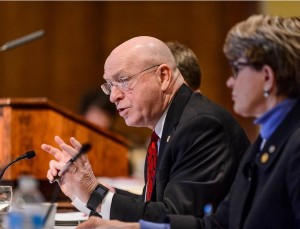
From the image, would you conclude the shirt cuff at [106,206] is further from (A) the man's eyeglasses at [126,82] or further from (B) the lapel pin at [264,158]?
(B) the lapel pin at [264,158]

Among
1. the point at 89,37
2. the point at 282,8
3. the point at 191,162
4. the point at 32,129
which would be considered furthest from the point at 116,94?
the point at 89,37

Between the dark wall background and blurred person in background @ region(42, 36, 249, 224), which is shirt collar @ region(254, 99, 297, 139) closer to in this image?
blurred person in background @ region(42, 36, 249, 224)

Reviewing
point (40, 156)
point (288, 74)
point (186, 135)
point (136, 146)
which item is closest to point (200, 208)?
point (186, 135)

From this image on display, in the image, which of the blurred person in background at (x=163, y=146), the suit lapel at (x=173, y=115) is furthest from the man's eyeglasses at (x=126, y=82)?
the suit lapel at (x=173, y=115)

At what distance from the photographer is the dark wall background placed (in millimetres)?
8062

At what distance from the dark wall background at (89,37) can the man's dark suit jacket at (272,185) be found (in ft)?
18.1

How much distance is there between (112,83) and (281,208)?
1.24m

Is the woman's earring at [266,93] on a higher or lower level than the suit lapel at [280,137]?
higher

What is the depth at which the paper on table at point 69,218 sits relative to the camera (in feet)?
10.5

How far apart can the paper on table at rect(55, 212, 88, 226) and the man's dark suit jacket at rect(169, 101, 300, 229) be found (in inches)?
35.1

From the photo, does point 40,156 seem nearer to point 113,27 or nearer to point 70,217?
point 70,217

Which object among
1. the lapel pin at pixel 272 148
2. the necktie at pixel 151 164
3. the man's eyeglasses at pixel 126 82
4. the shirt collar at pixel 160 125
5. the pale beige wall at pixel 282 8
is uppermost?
the pale beige wall at pixel 282 8

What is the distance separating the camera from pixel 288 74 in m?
2.41

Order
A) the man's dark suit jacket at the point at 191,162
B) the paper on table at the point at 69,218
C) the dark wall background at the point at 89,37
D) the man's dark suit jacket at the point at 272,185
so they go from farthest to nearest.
A: the dark wall background at the point at 89,37 < the paper on table at the point at 69,218 < the man's dark suit jacket at the point at 191,162 < the man's dark suit jacket at the point at 272,185
